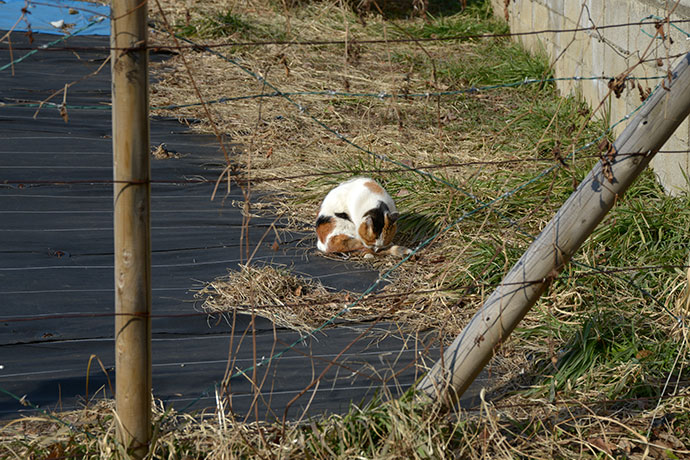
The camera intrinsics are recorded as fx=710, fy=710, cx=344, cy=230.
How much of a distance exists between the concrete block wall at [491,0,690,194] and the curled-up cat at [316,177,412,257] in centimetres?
123

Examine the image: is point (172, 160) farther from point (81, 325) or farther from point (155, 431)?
point (155, 431)

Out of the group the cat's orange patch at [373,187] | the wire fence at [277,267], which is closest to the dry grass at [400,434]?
the wire fence at [277,267]

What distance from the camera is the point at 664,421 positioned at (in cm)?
249

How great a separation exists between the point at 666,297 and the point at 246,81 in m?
4.86

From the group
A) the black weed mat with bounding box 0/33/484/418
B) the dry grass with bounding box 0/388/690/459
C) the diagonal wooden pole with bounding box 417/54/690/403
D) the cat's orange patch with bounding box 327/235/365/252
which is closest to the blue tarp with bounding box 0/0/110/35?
the black weed mat with bounding box 0/33/484/418

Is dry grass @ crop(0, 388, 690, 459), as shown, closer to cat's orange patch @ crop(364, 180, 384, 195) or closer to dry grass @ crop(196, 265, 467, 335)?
dry grass @ crop(196, 265, 467, 335)

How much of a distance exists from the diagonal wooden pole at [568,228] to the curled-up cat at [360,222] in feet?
5.85

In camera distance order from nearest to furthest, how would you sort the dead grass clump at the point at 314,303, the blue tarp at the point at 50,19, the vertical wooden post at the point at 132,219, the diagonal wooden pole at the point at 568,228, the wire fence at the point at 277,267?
the vertical wooden post at the point at 132,219, the diagonal wooden pole at the point at 568,228, the wire fence at the point at 277,267, the dead grass clump at the point at 314,303, the blue tarp at the point at 50,19

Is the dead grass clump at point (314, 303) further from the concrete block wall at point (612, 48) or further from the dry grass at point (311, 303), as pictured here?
the concrete block wall at point (612, 48)

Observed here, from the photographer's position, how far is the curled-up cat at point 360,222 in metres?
3.98

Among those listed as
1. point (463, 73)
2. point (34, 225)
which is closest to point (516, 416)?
point (34, 225)

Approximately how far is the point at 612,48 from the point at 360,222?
246cm

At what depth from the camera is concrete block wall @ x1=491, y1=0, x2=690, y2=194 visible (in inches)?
153

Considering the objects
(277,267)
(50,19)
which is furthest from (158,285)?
(50,19)
